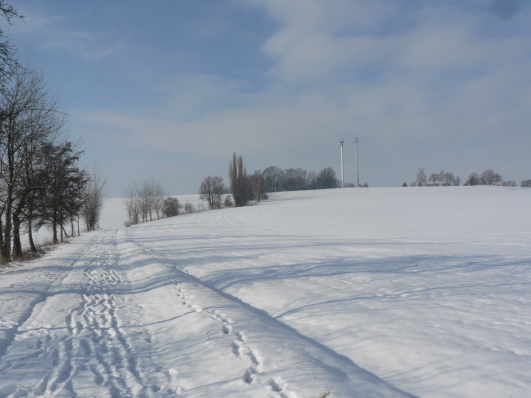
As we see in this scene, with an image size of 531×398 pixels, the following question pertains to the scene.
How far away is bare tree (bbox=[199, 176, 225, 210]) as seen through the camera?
90.4 m

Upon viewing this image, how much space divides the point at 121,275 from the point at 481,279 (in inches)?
482

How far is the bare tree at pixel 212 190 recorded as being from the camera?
9038 cm

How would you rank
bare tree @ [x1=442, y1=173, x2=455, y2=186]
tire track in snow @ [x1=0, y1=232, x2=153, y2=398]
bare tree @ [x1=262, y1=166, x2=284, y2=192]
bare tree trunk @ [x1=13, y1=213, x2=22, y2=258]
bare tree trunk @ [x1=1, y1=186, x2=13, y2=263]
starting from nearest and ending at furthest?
tire track in snow @ [x1=0, y1=232, x2=153, y2=398]
bare tree trunk @ [x1=1, y1=186, x2=13, y2=263]
bare tree trunk @ [x1=13, y1=213, x2=22, y2=258]
bare tree @ [x1=262, y1=166, x2=284, y2=192]
bare tree @ [x1=442, y1=173, x2=455, y2=186]

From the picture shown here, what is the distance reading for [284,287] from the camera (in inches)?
417

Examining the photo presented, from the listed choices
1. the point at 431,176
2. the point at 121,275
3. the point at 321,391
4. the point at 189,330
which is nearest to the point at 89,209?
the point at 121,275

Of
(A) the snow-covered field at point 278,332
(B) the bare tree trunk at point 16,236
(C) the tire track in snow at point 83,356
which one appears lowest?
(A) the snow-covered field at point 278,332

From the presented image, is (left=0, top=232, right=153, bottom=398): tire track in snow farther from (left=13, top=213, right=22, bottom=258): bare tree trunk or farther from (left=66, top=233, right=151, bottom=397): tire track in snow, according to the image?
(left=13, top=213, right=22, bottom=258): bare tree trunk

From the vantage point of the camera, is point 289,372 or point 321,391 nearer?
point 321,391

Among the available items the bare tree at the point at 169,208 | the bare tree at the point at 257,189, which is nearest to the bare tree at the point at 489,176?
the bare tree at the point at 257,189

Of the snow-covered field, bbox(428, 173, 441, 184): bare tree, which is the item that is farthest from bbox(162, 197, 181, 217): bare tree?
A: bbox(428, 173, 441, 184): bare tree

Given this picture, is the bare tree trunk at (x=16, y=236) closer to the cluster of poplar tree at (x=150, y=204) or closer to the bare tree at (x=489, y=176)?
the cluster of poplar tree at (x=150, y=204)

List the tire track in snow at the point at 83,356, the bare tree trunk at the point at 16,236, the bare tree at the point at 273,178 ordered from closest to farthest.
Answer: the tire track in snow at the point at 83,356, the bare tree trunk at the point at 16,236, the bare tree at the point at 273,178

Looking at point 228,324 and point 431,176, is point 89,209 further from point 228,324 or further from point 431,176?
point 431,176

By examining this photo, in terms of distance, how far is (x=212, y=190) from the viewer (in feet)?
301
